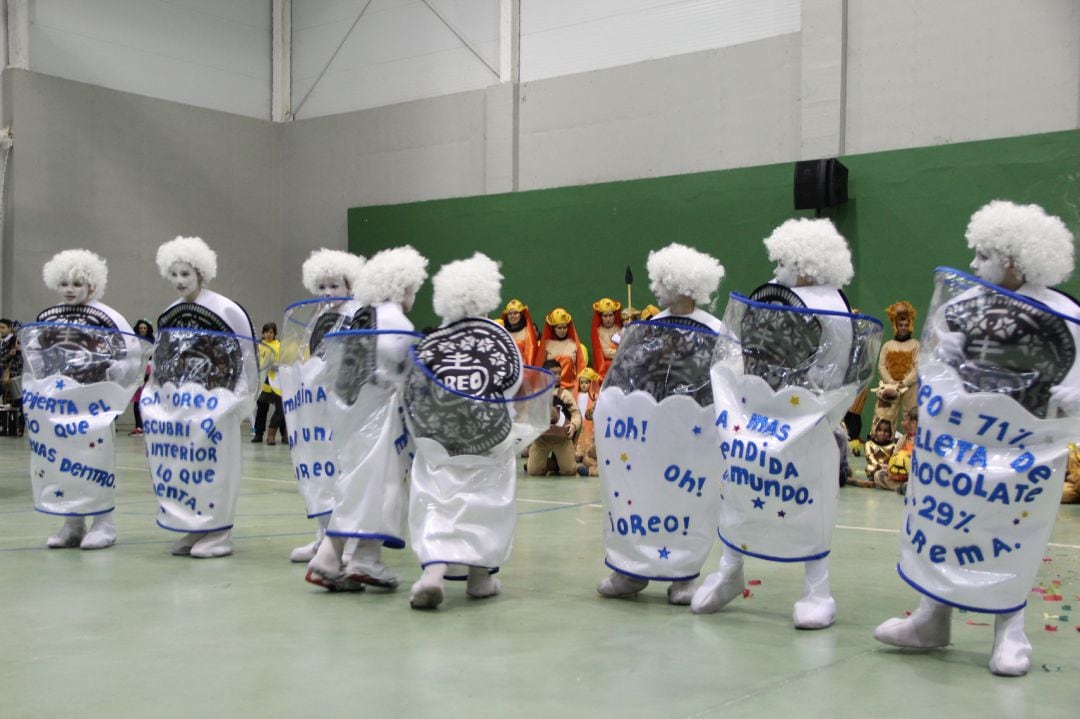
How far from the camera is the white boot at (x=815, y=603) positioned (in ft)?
13.2

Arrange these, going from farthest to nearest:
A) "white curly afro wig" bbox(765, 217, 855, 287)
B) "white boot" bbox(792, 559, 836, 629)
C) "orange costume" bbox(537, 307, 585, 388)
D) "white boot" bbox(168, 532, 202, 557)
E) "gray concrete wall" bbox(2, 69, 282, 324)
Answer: "gray concrete wall" bbox(2, 69, 282, 324)
"orange costume" bbox(537, 307, 585, 388)
"white boot" bbox(168, 532, 202, 557)
"white curly afro wig" bbox(765, 217, 855, 287)
"white boot" bbox(792, 559, 836, 629)

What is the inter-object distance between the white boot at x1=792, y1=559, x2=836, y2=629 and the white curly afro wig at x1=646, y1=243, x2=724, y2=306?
3.87 ft

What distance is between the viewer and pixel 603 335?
10891mm

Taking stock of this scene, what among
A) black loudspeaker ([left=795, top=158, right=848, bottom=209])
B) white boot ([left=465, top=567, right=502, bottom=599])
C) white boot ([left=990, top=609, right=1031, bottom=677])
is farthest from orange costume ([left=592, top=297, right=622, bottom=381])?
white boot ([left=990, top=609, right=1031, bottom=677])

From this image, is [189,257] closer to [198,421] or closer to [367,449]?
[198,421]

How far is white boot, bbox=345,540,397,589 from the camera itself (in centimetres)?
448

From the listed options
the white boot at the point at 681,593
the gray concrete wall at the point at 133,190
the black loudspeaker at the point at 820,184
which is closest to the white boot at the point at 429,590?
the white boot at the point at 681,593

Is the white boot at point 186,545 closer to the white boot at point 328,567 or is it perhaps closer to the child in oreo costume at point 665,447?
the white boot at point 328,567

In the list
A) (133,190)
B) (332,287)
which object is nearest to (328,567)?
(332,287)

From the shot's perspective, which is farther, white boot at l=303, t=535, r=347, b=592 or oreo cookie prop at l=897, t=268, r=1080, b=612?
white boot at l=303, t=535, r=347, b=592

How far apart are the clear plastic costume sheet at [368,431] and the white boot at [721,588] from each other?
1229mm

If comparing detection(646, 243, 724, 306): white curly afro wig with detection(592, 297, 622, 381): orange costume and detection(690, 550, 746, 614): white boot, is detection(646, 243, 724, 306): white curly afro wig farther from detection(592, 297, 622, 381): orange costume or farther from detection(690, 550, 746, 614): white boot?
detection(592, 297, 622, 381): orange costume

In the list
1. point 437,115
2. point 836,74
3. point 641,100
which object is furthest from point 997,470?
point 437,115

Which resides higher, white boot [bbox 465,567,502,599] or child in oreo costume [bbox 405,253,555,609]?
child in oreo costume [bbox 405,253,555,609]
